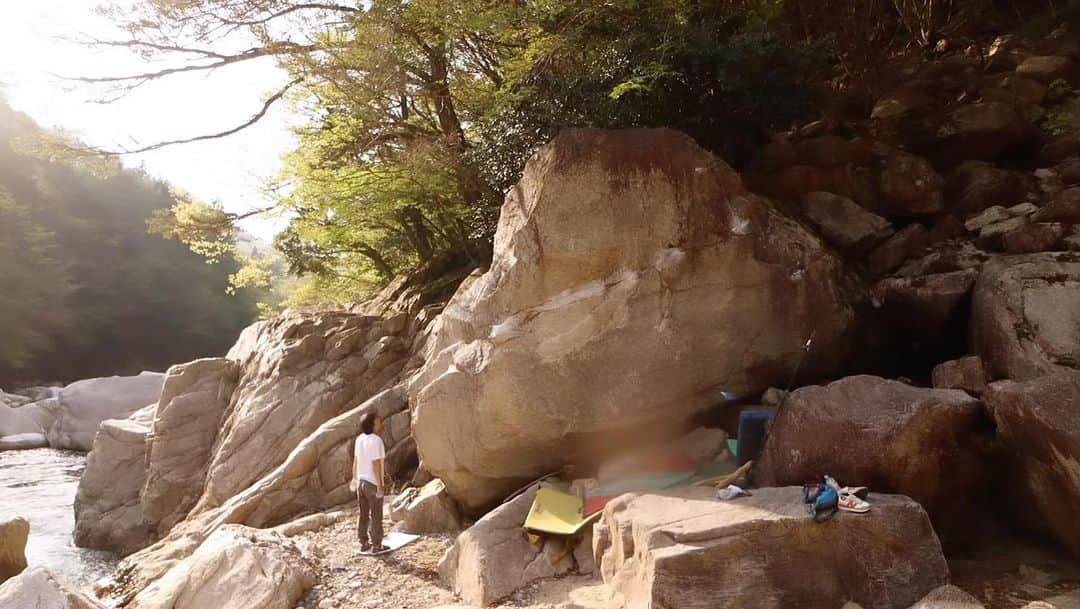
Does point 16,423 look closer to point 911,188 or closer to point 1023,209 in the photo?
point 911,188

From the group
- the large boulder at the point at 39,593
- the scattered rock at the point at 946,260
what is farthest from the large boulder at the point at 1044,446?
the large boulder at the point at 39,593

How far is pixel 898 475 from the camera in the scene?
19.8 feet

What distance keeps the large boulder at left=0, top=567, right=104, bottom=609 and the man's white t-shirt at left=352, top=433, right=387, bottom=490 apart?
9.61ft

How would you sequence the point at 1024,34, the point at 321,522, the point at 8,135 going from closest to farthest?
the point at 321,522 < the point at 1024,34 < the point at 8,135

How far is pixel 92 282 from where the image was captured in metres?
39.8

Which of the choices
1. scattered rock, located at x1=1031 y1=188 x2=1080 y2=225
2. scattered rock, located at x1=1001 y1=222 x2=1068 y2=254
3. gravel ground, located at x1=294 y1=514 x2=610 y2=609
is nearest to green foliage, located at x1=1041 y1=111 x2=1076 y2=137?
scattered rock, located at x1=1031 y1=188 x2=1080 y2=225

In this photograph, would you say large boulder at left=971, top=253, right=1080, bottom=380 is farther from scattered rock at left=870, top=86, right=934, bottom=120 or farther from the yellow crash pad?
scattered rock at left=870, top=86, right=934, bottom=120

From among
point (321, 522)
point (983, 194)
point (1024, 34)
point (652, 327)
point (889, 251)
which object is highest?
point (1024, 34)

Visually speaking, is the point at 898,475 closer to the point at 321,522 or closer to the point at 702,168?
the point at 702,168

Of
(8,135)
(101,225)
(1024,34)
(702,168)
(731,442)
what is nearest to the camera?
(731,442)

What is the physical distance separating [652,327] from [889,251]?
3971 millimetres

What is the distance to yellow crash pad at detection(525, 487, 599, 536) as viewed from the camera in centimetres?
691

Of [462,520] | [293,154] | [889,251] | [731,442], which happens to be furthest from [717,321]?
[293,154]

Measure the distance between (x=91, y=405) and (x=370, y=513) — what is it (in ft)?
73.5
